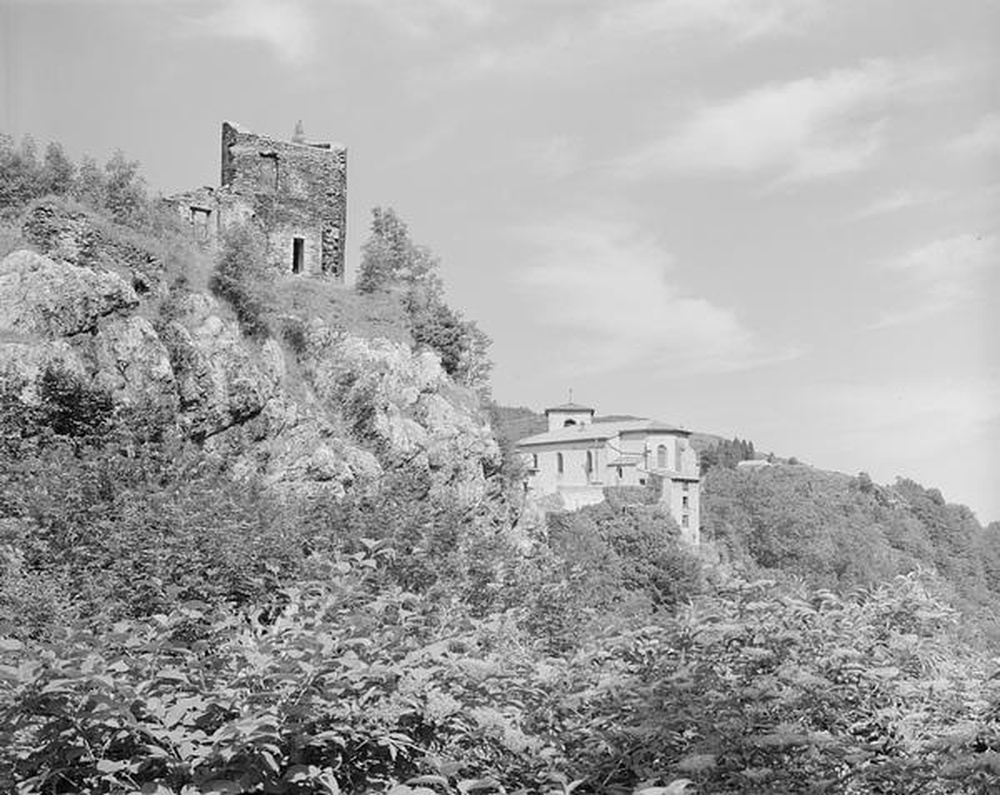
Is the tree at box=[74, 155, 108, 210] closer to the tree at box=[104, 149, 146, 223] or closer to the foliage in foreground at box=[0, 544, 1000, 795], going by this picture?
the tree at box=[104, 149, 146, 223]

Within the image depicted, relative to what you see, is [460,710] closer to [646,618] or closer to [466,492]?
[646,618]

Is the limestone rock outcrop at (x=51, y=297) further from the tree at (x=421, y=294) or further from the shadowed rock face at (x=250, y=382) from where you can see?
the tree at (x=421, y=294)

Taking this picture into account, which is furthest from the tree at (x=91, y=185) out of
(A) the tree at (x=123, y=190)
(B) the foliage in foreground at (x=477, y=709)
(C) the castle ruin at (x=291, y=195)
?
(B) the foliage in foreground at (x=477, y=709)

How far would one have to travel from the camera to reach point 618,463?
207 feet

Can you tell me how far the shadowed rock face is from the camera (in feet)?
56.3

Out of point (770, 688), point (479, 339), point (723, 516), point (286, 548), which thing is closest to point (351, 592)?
point (770, 688)

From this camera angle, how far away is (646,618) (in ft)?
21.3

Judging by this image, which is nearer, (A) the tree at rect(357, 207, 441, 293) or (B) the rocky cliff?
(B) the rocky cliff

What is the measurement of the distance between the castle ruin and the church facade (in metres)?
33.5

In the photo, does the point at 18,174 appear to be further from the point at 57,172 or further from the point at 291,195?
the point at 291,195

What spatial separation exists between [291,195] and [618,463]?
3785 centimetres

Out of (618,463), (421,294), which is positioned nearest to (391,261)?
(421,294)

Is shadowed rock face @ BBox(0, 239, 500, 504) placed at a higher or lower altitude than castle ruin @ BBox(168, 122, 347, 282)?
lower

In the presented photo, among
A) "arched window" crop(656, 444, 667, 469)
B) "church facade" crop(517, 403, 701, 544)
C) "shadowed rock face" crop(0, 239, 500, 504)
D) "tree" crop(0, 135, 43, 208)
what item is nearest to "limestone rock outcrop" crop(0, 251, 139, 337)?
"shadowed rock face" crop(0, 239, 500, 504)
